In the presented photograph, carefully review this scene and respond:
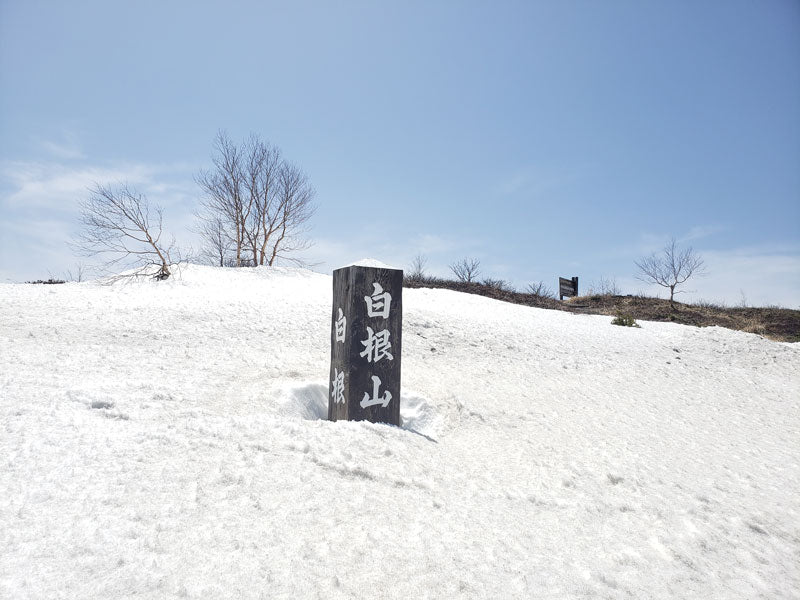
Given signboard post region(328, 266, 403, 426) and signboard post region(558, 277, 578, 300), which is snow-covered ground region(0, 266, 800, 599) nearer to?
signboard post region(328, 266, 403, 426)

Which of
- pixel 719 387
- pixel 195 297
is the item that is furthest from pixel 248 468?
pixel 719 387

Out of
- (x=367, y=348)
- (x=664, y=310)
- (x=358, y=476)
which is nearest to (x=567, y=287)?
(x=664, y=310)

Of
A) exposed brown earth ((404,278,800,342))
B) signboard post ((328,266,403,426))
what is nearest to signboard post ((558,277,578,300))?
exposed brown earth ((404,278,800,342))

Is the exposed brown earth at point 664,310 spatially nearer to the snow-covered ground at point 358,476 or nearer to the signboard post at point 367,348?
the snow-covered ground at point 358,476

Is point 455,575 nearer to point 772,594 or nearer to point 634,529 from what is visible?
point 634,529

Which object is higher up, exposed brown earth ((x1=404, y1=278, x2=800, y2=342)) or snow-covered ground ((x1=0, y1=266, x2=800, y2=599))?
exposed brown earth ((x1=404, y1=278, x2=800, y2=342))

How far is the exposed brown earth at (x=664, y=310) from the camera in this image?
13.6 metres

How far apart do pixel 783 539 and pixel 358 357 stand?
9.82 ft

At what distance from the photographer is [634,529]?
8.56 feet

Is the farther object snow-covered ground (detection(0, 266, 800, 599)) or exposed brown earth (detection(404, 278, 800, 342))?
exposed brown earth (detection(404, 278, 800, 342))

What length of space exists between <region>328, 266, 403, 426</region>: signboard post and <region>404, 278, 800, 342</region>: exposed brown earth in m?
8.93

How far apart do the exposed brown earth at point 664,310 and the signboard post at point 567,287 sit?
112 centimetres

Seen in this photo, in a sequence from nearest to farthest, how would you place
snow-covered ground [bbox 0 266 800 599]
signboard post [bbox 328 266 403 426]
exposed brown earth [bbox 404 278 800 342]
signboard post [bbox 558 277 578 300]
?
snow-covered ground [bbox 0 266 800 599]
signboard post [bbox 328 266 403 426]
exposed brown earth [bbox 404 278 800 342]
signboard post [bbox 558 277 578 300]

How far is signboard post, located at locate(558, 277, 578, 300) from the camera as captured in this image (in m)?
19.0
